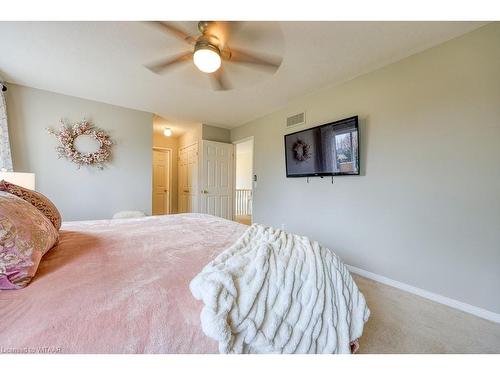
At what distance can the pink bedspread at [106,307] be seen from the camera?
0.55m

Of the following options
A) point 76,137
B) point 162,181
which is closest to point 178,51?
point 76,137

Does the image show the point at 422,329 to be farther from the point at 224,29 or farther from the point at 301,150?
the point at 224,29

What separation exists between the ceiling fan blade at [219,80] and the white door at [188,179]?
2683 mm

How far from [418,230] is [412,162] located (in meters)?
0.69

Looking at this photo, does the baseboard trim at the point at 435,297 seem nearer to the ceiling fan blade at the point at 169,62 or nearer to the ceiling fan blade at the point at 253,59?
the ceiling fan blade at the point at 253,59

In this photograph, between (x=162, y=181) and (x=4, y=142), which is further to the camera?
(x=162, y=181)

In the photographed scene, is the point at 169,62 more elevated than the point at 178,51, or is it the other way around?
the point at 178,51

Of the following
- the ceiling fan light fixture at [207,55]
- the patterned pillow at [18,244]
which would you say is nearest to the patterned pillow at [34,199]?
the patterned pillow at [18,244]

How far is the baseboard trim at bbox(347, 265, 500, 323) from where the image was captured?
1665 mm

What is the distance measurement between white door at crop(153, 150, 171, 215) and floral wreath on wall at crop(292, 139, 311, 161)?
373 cm

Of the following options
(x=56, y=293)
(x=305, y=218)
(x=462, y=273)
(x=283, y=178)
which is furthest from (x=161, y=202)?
(x=462, y=273)

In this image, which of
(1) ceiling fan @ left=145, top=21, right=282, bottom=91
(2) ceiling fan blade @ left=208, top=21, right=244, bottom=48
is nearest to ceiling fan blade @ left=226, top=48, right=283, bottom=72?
(1) ceiling fan @ left=145, top=21, right=282, bottom=91

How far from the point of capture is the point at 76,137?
3123 millimetres

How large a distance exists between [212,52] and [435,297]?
9.48 ft
